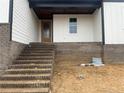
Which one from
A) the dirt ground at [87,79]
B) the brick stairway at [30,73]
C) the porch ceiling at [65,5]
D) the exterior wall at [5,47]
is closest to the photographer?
the brick stairway at [30,73]

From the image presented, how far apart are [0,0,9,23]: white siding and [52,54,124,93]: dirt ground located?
3341 millimetres

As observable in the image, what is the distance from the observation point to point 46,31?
1875 centimetres

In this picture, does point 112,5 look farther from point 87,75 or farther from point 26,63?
point 26,63

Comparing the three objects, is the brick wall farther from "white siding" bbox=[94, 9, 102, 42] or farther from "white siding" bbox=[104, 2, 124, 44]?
"white siding" bbox=[94, 9, 102, 42]

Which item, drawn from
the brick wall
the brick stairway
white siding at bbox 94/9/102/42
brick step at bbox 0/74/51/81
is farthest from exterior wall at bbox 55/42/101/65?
brick step at bbox 0/74/51/81

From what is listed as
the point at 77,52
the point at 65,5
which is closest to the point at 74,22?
the point at 65,5

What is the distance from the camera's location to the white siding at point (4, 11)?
984 cm

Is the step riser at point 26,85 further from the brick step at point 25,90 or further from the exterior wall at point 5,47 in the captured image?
the exterior wall at point 5,47

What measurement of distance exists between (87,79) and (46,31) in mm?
9434

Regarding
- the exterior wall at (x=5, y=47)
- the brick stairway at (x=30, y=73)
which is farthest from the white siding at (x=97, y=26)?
the exterior wall at (x=5, y=47)

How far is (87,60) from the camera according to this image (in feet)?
45.0

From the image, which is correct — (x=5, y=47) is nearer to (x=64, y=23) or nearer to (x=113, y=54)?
(x=113, y=54)

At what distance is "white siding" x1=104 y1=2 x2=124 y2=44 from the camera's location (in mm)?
13938

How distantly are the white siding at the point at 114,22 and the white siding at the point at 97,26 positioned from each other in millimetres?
579
